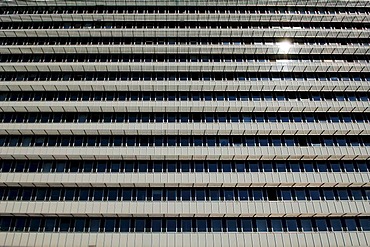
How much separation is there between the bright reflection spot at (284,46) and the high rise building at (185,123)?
0.26m

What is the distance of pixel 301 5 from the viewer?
49.6 meters

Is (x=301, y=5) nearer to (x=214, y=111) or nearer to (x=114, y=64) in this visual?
(x=214, y=111)

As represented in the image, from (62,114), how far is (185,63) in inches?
652

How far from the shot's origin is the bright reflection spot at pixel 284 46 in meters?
44.7

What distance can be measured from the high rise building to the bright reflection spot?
26cm

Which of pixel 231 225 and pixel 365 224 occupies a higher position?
pixel 231 225

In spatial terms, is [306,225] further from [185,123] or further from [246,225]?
[185,123]

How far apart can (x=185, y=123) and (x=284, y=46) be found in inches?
731

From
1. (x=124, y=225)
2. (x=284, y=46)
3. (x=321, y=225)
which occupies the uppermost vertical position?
(x=284, y=46)

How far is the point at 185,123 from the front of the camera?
38406 mm

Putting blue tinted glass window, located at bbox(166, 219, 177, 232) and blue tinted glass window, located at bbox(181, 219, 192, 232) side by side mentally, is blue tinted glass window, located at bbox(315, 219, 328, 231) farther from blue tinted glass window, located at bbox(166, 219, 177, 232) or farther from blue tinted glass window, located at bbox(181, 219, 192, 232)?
blue tinted glass window, located at bbox(166, 219, 177, 232)

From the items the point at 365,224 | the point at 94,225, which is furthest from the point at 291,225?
the point at 94,225

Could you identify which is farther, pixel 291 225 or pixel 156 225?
pixel 291 225

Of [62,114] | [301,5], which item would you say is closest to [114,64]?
[62,114]
